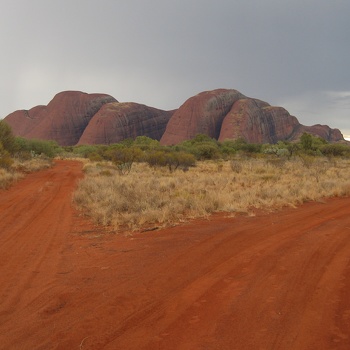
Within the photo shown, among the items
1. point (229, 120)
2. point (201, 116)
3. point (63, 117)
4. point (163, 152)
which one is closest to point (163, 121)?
point (201, 116)

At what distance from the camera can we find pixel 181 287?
15.5 feet

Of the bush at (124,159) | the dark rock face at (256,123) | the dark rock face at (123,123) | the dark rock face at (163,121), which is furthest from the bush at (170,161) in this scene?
the dark rock face at (123,123)

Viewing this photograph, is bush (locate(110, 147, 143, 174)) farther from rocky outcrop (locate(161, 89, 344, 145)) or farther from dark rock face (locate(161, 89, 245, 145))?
dark rock face (locate(161, 89, 245, 145))

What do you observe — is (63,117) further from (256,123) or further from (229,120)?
(256,123)

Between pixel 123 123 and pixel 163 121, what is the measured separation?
42.3ft

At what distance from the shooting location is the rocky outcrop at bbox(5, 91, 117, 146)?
316 ft

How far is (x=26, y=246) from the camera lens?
23.5 feet

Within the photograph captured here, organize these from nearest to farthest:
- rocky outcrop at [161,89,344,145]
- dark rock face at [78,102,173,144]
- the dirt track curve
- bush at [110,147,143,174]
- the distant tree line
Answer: the dirt track curve < bush at [110,147,143,174] < the distant tree line < rocky outcrop at [161,89,344,145] < dark rock face at [78,102,173,144]

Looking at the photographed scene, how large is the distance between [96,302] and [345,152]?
48611mm

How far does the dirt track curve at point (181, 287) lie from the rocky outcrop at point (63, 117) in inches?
3640

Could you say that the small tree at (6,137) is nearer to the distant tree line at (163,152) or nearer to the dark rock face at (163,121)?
the distant tree line at (163,152)

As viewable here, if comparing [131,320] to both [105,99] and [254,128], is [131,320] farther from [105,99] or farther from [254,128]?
[105,99]

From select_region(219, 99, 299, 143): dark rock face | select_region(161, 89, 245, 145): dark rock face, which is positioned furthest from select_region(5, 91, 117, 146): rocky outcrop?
select_region(219, 99, 299, 143): dark rock face

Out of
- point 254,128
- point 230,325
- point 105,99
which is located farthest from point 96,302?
point 105,99
